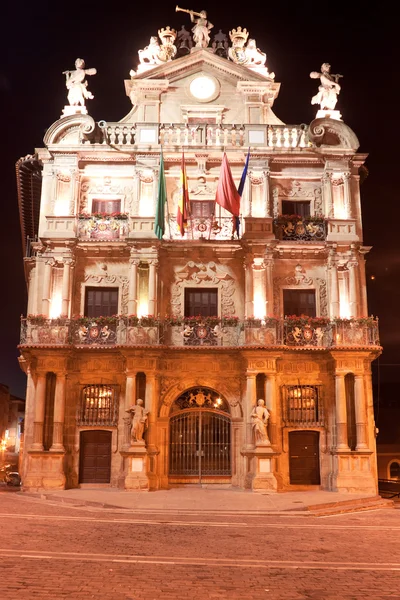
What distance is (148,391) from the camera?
78.5ft

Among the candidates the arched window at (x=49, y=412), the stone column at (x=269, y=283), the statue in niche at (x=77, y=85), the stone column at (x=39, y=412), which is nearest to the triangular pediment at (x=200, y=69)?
the statue in niche at (x=77, y=85)

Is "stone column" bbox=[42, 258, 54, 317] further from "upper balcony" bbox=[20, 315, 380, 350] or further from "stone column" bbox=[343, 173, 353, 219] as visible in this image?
"stone column" bbox=[343, 173, 353, 219]

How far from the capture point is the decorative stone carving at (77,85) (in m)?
27.4

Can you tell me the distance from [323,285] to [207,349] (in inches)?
223

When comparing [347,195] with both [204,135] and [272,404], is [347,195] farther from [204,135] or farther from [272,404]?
[272,404]

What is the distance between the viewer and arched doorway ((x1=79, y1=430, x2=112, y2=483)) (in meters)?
24.5

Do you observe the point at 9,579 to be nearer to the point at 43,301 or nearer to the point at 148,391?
the point at 148,391

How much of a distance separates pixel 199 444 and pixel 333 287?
27.2ft

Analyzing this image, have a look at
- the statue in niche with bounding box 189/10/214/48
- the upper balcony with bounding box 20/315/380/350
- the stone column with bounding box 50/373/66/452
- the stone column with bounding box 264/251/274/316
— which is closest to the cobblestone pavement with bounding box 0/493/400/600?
the stone column with bounding box 50/373/66/452

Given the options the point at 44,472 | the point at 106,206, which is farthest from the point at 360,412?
the point at 106,206

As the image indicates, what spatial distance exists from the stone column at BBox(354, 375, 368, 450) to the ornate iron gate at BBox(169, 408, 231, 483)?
499cm

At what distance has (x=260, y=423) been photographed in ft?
76.2

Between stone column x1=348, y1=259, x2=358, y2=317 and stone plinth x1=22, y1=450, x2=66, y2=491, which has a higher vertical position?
stone column x1=348, y1=259, x2=358, y2=317

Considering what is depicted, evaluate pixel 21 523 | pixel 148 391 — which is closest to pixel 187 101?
pixel 148 391
